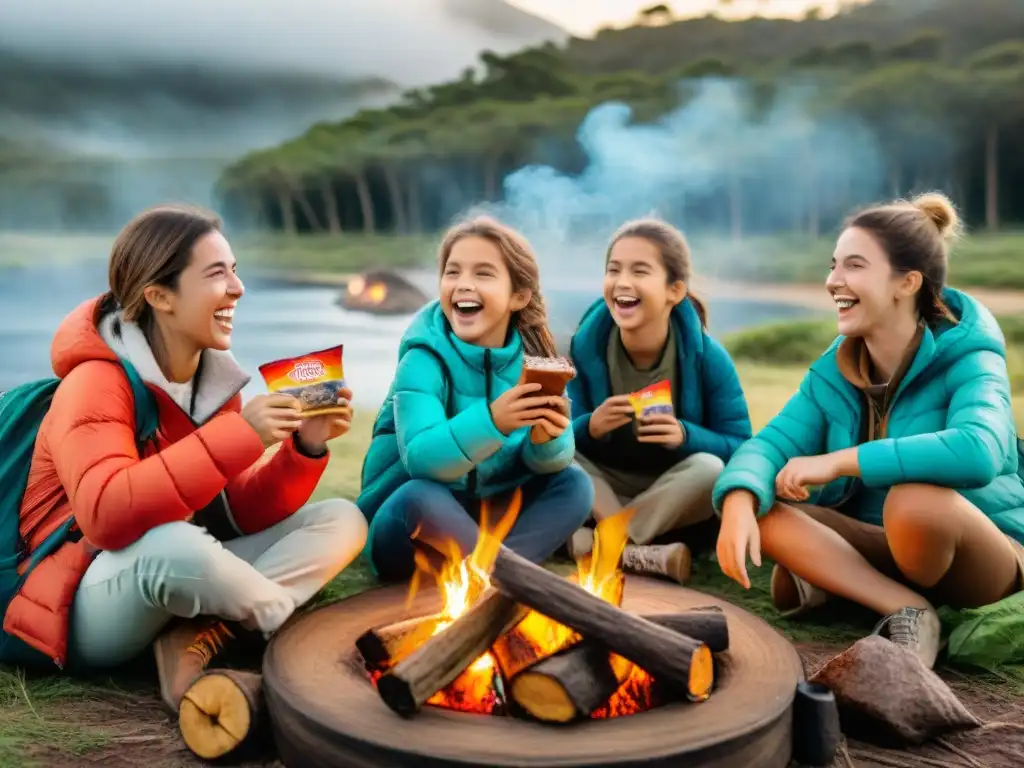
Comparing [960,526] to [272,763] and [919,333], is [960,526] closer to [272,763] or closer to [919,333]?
[919,333]

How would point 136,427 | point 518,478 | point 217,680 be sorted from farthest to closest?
point 518,478, point 136,427, point 217,680

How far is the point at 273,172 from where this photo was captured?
22.3ft

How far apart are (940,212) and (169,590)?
2360mm

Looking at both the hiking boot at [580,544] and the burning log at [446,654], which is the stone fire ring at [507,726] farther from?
the hiking boot at [580,544]

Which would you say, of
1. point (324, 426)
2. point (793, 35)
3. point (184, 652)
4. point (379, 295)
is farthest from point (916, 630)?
point (793, 35)

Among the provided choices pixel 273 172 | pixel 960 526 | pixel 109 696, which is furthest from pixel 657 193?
pixel 109 696

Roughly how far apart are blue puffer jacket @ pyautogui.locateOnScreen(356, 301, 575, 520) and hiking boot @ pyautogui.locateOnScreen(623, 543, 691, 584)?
1.66 feet

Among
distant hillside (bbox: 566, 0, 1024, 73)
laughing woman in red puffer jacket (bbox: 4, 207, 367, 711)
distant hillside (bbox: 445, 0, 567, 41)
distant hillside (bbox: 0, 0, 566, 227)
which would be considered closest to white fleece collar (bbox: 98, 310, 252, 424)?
laughing woman in red puffer jacket (bbox: 4, 207, 367, 711)

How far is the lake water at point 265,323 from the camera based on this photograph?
6020mm

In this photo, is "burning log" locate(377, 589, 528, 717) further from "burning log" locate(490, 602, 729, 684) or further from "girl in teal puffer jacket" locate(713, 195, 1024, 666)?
"girl in teal puffer jacket" locate(713, 195, 1024, 666)

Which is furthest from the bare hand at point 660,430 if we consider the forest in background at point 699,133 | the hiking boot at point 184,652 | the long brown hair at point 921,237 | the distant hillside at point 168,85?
Result: the distant hillside at point 168,85

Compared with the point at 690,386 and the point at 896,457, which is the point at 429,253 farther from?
the point at 896,457

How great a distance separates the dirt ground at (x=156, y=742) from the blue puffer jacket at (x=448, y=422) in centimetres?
91

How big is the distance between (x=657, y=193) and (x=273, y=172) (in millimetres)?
2681
